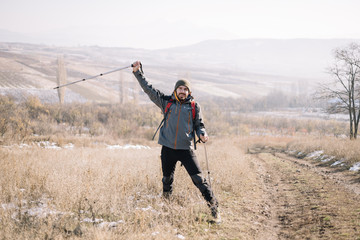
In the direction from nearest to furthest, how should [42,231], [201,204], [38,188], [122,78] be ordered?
[42,231], [201,204], [38,188], [122,78]

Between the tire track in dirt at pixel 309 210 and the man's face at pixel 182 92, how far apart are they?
102 inches

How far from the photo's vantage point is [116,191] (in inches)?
213

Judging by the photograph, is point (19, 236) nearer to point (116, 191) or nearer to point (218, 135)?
point (116, 191)

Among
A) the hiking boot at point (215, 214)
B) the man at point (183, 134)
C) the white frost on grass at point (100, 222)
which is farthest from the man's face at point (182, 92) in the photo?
the white frost on grass at point (100, 222)

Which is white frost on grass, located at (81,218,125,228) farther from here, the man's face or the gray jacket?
the man's face

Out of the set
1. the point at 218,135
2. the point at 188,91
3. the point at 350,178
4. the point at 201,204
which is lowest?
the point at 218,135

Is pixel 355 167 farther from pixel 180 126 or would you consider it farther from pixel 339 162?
pixel 180 126

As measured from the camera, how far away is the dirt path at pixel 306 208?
4.07 metres

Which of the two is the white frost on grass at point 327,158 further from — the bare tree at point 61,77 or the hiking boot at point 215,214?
the bare tree at point 61,77

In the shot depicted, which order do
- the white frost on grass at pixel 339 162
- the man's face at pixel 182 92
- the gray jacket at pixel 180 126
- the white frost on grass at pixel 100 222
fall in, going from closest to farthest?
the white frost on grass at pixel 100 222, the gray jacket at pixel 180 126, the man's face at pixel 182 92, the white frost on grass at pixel 339 162

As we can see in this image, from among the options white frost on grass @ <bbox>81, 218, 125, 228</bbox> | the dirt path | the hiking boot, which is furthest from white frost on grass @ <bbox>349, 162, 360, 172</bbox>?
white frost on grass @ <bbox>81, 218, 125, 228</bbox>

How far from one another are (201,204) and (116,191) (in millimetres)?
1822

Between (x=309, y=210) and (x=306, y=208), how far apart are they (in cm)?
17

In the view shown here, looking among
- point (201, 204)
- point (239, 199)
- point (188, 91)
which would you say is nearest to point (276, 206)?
point (239, 199)
